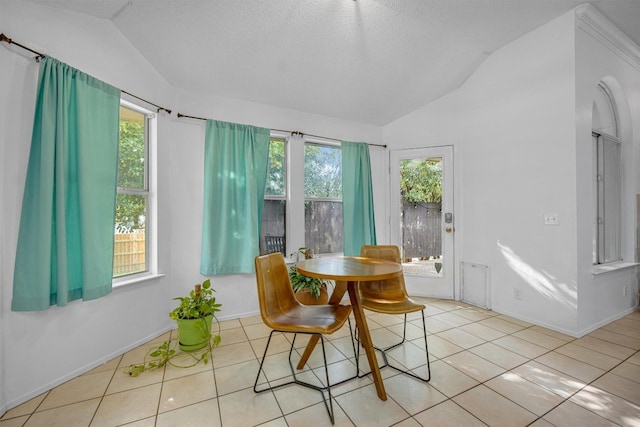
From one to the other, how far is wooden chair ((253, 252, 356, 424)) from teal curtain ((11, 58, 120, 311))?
131cm

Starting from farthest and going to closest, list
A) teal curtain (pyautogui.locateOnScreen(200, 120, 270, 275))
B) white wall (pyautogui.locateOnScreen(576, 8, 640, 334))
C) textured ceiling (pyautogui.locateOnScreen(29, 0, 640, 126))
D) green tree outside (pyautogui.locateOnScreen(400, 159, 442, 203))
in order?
green tree outside (pyautogui.locateOnScreen(400, 159, 442, 203)) → teal curtain (pyautogui.locateOnScreen(200, 120, 270, 275)) → white wall (pyautogui.locateOnScreen(576, 8, 640, 334)) → textured ceiling (pyautogui.locateOnScreen(29, 0, 640, 126))

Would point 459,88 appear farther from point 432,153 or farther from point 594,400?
point 594,400

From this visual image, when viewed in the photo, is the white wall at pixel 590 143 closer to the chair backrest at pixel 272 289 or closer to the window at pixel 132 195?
the chair backrest at pixel 272 289

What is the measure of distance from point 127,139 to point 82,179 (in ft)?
2.40

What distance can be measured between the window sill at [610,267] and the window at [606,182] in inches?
3.0

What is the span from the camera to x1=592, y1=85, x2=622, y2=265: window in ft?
10.2

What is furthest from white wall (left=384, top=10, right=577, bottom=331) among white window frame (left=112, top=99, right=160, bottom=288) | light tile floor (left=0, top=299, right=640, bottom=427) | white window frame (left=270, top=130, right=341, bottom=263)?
white window frame (left=112, top=99, right=160, bottom=288)

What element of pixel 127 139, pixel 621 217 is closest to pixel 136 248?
pixel 127 139

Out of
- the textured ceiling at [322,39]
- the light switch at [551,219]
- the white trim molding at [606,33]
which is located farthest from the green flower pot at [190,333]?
the white trim molding at [606,33]

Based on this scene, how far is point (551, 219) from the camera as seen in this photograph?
2.68 meters

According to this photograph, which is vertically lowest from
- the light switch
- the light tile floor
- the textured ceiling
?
the light tile floor

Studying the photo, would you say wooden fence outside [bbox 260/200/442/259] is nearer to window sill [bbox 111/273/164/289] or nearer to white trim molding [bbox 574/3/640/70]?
window sill [bbox 111/273/164/289]

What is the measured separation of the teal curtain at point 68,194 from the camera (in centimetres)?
169

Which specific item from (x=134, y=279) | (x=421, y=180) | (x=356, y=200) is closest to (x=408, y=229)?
(x=421, y=180)
